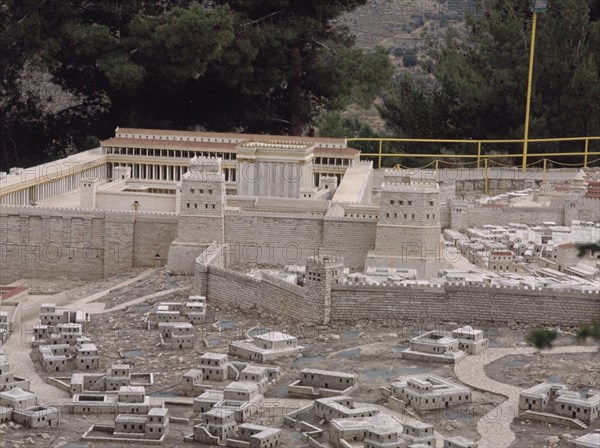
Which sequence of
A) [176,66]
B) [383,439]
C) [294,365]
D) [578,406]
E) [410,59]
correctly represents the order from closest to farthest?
1. [383,439]
2. [578,406]
3. [294,365]
4. [176,66]
5. [410,59]

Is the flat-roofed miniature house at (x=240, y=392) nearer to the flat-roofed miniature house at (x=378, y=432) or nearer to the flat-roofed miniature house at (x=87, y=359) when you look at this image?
the flat-roofed miniature house at (x=378, y=432)

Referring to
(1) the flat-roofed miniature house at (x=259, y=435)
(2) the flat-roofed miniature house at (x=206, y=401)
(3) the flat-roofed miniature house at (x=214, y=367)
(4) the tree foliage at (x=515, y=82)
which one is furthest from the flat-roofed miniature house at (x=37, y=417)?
(4) the tree foliage at (x=515, y=82)

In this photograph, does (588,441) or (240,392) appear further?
(240,392)

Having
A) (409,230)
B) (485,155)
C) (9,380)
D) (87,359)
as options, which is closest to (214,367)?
(87,359)

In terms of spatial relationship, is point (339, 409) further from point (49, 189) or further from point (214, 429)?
point (49, 189)

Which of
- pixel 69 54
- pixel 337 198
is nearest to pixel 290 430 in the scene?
pixel 337 198

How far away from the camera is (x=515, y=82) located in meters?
66.7

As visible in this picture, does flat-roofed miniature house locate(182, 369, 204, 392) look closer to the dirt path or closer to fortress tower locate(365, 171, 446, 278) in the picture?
the dirt path

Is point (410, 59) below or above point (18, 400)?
A: above

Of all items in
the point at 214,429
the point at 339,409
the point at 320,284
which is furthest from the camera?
the point at 320,284

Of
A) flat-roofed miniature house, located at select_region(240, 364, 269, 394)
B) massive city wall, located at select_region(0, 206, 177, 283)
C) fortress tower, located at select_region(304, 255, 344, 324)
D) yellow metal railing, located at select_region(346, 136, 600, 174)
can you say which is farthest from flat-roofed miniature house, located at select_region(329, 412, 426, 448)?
yellow metal railing, located at select_region(346, 136, 600, 174)

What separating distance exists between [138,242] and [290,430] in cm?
1752

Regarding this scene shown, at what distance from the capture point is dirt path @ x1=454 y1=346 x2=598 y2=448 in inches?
1361

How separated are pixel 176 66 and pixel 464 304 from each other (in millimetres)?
22874
